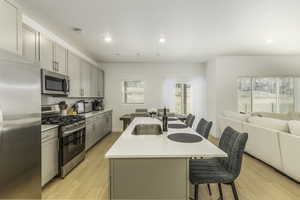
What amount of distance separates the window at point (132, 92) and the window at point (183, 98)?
4.39 feet

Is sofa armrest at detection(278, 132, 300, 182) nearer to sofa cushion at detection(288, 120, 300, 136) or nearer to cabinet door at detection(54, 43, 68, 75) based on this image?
sofa cushion at detection(288, 120, 300, 136)

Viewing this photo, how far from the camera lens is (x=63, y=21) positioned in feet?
9.60

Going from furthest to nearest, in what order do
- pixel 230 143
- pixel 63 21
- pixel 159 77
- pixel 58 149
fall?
pixel 159 77, pixel 63 21, pixel 58 149, pixel 230 143

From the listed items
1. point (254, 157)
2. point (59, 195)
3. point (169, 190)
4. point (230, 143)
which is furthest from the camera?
point (254, 157)

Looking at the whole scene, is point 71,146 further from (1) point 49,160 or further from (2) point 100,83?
(2) point 100,83

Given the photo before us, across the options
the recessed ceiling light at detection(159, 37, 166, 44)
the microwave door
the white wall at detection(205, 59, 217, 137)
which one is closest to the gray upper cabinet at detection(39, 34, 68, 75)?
the microwave door

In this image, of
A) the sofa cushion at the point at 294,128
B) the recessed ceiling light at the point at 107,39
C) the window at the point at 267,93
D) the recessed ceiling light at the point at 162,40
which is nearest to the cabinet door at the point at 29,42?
the recessed ceiling light at the point at 107,39

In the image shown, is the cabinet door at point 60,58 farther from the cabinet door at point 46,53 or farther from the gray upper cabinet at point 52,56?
the cabinet door at point 46,53

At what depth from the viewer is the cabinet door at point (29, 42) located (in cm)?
234

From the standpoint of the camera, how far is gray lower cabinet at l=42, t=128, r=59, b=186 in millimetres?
2385

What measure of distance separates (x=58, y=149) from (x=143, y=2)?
2521 millimetres

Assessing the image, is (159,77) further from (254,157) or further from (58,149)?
(58,149)

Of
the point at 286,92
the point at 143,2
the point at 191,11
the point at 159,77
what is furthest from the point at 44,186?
the point at 286,92

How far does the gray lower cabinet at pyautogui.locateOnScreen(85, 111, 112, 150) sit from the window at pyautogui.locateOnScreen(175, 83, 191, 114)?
2.56 metres
